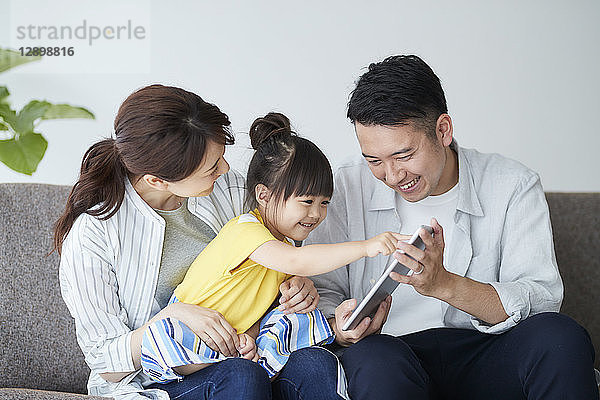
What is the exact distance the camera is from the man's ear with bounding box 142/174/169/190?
1.66 m

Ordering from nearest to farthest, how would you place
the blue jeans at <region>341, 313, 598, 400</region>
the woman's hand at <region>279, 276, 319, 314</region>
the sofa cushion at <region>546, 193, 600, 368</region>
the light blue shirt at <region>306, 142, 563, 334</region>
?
the blue jeans at <region>341, 313, 598, 400</region> → the woman's hand at <region>279, 276, 319, 314</region> → the light blue shirt at <region>306, 142, 563, 334</region> → the sofa cushion at <region>546, 193, 600, 368</region>

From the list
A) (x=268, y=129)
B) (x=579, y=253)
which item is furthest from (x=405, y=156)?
(x=579, y=253)

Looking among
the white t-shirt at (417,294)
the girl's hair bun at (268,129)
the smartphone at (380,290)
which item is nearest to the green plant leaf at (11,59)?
the girl's hair bun at (268,129)

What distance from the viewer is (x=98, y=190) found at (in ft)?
5.62

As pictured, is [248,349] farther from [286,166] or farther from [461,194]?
[461,194]

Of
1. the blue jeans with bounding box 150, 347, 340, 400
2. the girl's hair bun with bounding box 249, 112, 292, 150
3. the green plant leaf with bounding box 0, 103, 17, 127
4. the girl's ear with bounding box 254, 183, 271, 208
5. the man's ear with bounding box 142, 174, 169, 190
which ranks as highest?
the girl's hair bun with bounding box 249, 112, 292, 150

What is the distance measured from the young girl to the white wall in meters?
0.99

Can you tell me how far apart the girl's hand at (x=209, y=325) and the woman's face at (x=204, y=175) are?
0.27 metres

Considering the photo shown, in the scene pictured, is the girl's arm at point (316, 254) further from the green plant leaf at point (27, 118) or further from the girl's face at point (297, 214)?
the green plant leaf at point (27, 118)

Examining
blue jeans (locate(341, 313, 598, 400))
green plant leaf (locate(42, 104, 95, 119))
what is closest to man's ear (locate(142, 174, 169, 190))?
blue jeans (locate(341, 313, 598, 400))

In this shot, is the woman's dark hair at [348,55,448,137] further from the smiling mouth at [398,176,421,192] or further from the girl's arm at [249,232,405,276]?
the girl's arm at [249,232,405,276]

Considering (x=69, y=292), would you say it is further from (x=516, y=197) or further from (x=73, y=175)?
(x=73, y=175)

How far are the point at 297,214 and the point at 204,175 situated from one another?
0.79 ft

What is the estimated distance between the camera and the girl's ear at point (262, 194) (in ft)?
5.75
